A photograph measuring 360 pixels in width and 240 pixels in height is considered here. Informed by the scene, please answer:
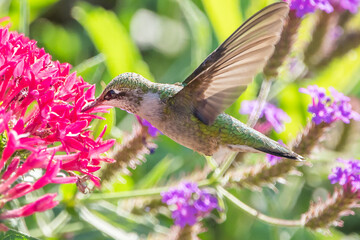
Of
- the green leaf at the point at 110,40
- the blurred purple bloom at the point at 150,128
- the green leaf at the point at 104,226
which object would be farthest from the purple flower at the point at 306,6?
the green leaf at the point at 104,226

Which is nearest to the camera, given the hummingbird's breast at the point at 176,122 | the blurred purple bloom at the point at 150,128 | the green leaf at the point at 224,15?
the hummingbird's breast at the point at 176,122

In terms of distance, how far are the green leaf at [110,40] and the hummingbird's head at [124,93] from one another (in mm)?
803

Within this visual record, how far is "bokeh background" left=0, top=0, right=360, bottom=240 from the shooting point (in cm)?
212

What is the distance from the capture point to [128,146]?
203 centimetres

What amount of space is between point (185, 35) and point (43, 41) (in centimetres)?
82

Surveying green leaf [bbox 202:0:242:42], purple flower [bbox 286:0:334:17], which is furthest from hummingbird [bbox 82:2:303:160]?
green leaf [bbox 202:0:242:42]

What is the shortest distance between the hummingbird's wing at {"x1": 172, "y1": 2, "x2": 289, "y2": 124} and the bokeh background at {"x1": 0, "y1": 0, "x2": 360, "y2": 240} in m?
0.35

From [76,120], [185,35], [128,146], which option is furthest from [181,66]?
[76,120]

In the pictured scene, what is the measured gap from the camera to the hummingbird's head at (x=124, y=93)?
142 centimetres

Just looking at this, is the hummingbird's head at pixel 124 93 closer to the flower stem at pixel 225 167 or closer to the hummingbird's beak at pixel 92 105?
the hummingbird's beak at pixel 92 105

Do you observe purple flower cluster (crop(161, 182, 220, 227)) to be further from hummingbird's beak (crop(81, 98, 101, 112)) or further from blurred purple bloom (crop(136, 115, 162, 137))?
hummingbird's beak (crop(81, 98, 101, 112))

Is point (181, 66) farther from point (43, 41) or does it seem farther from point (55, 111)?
point (55, 111)

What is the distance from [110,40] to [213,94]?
896 millimetres

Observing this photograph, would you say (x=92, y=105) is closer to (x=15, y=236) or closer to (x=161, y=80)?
(x=15, y=236)
